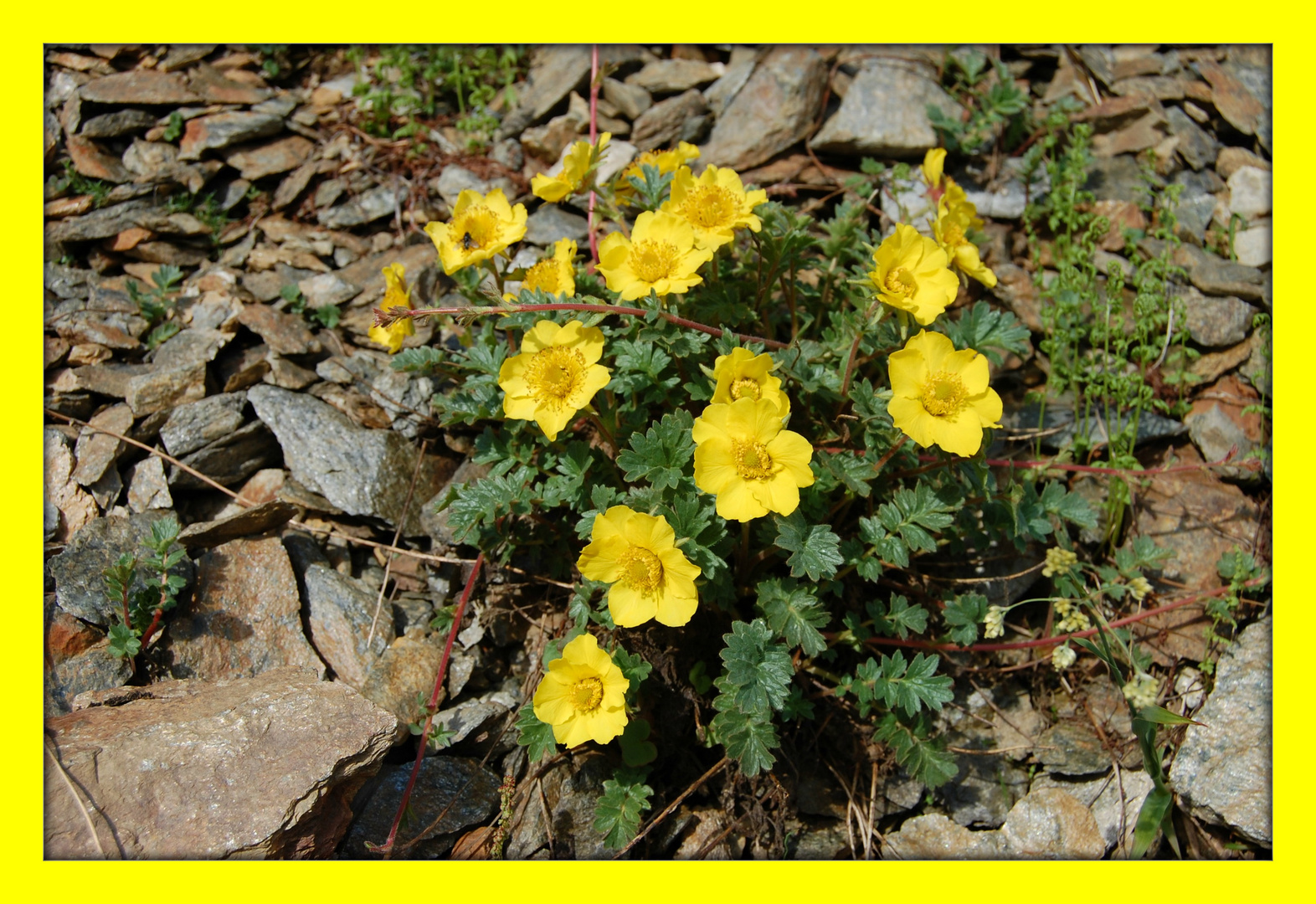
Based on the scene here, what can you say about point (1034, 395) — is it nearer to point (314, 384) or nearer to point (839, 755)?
point (839, 755)

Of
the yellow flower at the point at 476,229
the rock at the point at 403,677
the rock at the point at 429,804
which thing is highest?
the yellow flower at the point at 476,229

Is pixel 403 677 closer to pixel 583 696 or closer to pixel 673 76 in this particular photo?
pixel 583 696

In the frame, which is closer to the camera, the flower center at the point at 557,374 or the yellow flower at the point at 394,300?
the flower center at the point at 557,374

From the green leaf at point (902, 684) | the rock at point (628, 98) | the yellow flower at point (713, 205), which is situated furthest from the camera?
the rock at point (628, 98)

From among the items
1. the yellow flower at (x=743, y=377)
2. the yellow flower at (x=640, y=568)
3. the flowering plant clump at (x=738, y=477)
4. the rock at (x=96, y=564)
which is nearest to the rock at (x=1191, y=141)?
the flowering plant clump at (x=738, y=477)

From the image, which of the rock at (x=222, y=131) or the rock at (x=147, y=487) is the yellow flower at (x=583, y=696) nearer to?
the rock at (x=147, y=487)

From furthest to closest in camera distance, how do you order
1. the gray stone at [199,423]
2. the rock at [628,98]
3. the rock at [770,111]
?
the rock at [628,98] → the rock at [770,111] → the gray stone at [199,423]

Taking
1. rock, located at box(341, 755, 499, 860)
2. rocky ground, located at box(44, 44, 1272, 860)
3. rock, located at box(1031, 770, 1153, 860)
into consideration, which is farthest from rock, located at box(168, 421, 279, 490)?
rock, located at box(1031, 770, 1153, 860)
